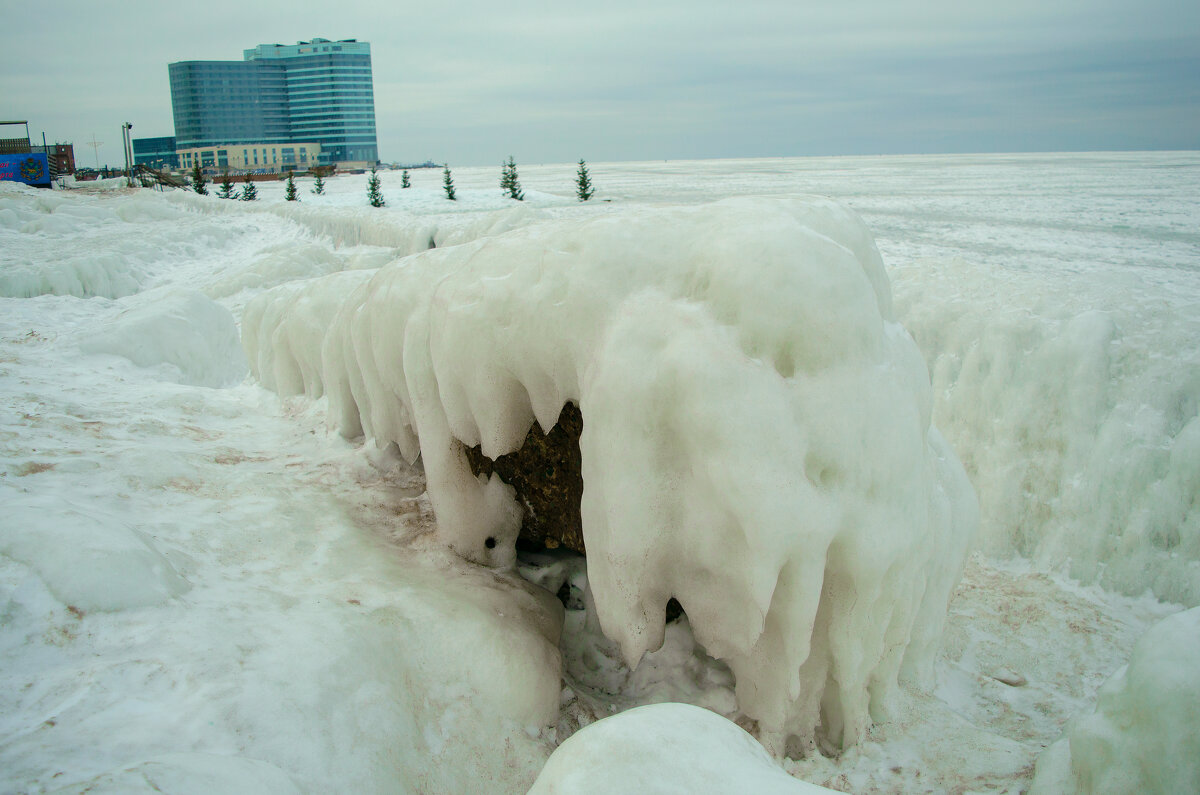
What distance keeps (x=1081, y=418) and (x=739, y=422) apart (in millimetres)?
3787

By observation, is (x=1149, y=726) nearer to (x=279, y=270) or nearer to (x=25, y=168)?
(x=279, y=270)

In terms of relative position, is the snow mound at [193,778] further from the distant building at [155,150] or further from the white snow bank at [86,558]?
the distant building at [155,150]

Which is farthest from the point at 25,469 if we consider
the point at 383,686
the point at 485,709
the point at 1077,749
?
the point at 1077,749

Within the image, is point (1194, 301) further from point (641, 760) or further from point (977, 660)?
point (641, 760)

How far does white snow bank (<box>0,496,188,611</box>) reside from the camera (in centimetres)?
276

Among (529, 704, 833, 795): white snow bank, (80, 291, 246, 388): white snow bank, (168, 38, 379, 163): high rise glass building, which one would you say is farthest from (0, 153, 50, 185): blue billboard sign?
(168, 38, 379, 163): high rise glass building

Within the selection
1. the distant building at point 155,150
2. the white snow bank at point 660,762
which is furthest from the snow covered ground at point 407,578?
the distant building at point 155,150

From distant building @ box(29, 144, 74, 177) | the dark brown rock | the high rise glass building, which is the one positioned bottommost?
the dark brown rock

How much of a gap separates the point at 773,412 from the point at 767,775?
133 cm

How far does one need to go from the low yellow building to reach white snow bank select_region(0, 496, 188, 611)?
8097cm

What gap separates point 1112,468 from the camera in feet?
Answer: 16.4

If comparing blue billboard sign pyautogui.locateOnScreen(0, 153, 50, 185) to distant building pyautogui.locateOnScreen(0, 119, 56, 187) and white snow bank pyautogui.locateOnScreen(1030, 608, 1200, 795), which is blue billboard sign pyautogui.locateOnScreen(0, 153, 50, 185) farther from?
white snow bank pyautogui.locateOnScreen(1030, 608, 1200, 795)

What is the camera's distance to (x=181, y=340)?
7.80 metres

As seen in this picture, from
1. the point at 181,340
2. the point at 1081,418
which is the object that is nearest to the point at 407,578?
the point at 1081,418
